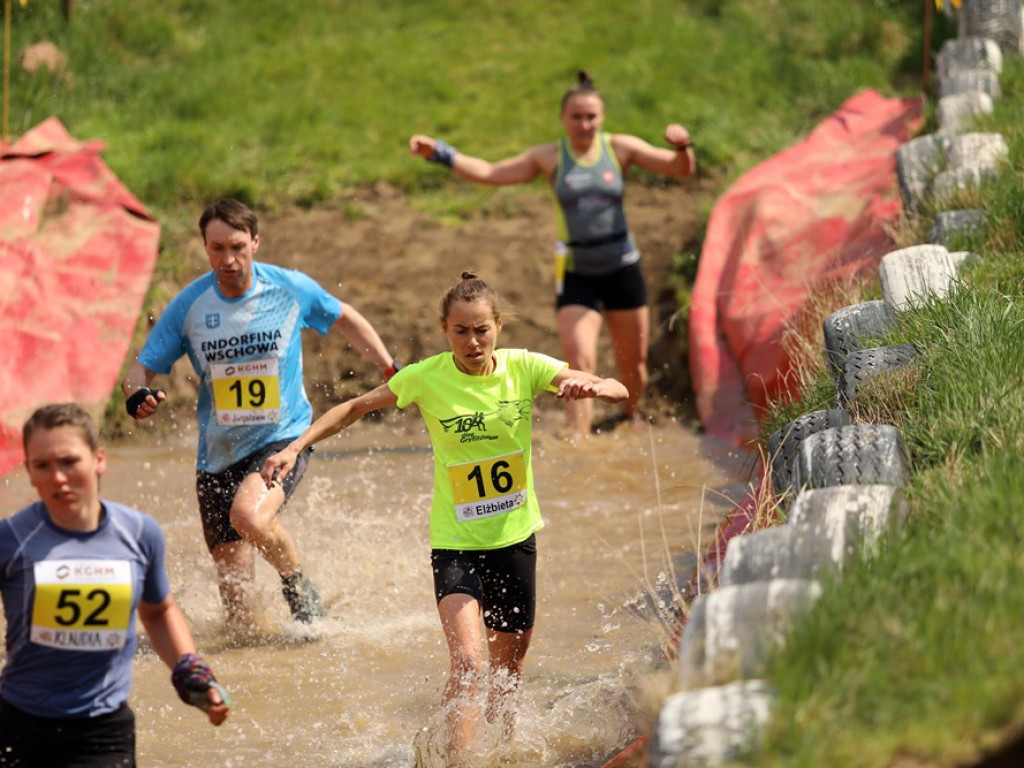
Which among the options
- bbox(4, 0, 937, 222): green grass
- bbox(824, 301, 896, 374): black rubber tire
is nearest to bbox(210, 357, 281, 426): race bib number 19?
bbox(824, 301, 896, 374): black rubber tire

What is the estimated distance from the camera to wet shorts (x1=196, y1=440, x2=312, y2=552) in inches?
246

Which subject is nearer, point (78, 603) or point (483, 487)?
point (78, 603)

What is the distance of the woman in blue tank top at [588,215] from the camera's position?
8812mm

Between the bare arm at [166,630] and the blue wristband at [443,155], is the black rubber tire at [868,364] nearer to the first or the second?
the bare arm at [166,630]

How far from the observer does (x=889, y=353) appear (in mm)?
5277

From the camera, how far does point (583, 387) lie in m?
4.98

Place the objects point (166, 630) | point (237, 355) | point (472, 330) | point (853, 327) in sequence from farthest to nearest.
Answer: point (237, 355) → point (853, 327) → point (472, 330) → point (166, 630)

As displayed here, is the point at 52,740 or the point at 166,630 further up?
the point at 166,630

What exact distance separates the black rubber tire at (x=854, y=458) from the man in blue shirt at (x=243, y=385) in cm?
209

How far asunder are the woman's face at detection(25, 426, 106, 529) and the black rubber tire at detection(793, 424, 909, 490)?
82.2 inches

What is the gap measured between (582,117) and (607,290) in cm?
104

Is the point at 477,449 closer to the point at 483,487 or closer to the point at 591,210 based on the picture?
the point at 483,487

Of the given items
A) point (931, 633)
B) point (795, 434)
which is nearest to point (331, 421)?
point (795, 434)

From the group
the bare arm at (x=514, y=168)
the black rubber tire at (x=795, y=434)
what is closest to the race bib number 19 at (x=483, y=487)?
the black rubber tire at (x=795, y=434)
